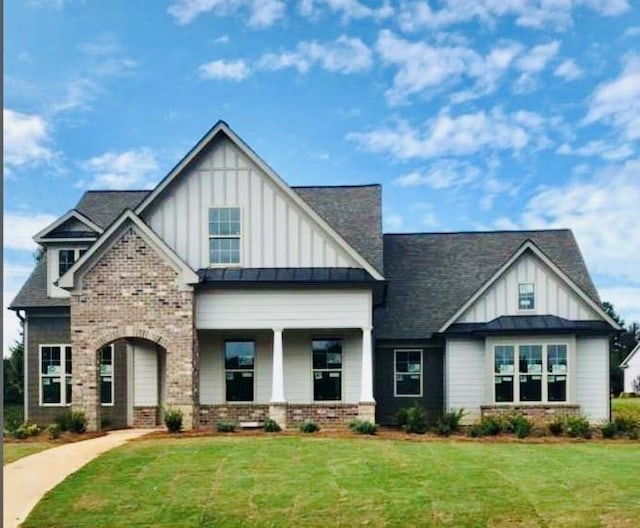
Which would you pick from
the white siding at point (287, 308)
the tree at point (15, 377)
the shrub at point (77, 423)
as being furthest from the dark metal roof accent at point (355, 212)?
the tree at point (15, 377)

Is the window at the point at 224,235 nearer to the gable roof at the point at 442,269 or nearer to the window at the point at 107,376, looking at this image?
the window at the point at 107,376

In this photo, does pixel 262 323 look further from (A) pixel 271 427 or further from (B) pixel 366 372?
(B) pixel 366 372

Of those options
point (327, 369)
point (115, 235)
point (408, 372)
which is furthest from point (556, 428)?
point (115, 235)

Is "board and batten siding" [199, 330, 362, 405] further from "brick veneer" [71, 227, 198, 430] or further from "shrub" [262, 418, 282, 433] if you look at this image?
"shrub" [262, 418, 282, 433]

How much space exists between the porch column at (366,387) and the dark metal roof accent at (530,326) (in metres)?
3.58

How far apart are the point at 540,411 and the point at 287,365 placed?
7.58 m

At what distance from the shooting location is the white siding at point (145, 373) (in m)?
23.1

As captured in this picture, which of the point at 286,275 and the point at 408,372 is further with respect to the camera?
the point at 408,372

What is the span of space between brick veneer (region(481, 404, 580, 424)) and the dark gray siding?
A: 2400 millimetres

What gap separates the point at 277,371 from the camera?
21172 mm

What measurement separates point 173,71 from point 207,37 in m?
1.09

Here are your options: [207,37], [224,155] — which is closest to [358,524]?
[207,37]

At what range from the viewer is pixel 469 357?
23781 millimetres

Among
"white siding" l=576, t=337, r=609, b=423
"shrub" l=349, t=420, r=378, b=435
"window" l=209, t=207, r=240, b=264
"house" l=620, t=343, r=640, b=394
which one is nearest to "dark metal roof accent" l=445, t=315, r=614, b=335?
"white siding" l=576, t=337, r=609, b=423
